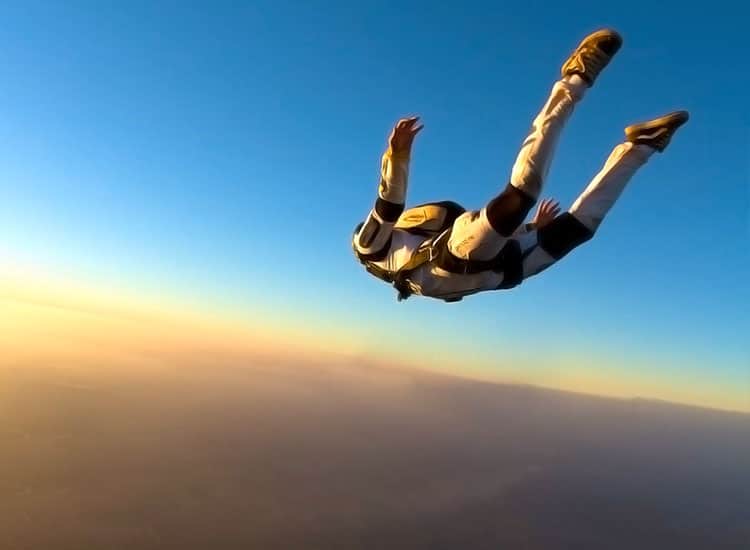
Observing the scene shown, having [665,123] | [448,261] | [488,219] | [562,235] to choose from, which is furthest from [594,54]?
[448,261]

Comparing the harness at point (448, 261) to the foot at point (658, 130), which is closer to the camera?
the foot at point (658, 130)

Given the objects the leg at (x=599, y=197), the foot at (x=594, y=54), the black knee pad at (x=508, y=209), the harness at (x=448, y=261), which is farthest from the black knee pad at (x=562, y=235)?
the foot at (x=594, y=54)

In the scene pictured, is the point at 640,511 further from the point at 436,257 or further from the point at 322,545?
the point at 436,257

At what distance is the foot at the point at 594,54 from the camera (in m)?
2.56

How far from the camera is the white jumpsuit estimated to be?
2.64 metres

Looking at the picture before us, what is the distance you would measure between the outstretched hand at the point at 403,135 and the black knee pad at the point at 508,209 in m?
0.63

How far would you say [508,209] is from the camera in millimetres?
2742

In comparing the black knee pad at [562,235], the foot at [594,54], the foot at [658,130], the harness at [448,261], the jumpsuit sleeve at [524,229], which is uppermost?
the foot at [594,54]

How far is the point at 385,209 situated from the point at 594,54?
1.40m

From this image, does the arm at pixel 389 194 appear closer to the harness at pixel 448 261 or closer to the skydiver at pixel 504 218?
the skydiver at pixel 504 218

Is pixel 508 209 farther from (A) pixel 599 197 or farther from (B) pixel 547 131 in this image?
(A) pixel 599 197

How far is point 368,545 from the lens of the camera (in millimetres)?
120500

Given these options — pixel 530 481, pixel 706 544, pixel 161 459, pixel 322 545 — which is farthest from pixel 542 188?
pixel 530 481

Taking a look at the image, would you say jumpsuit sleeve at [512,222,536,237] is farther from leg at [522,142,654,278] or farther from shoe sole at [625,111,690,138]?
shoe sole at [625,111,690,138]
